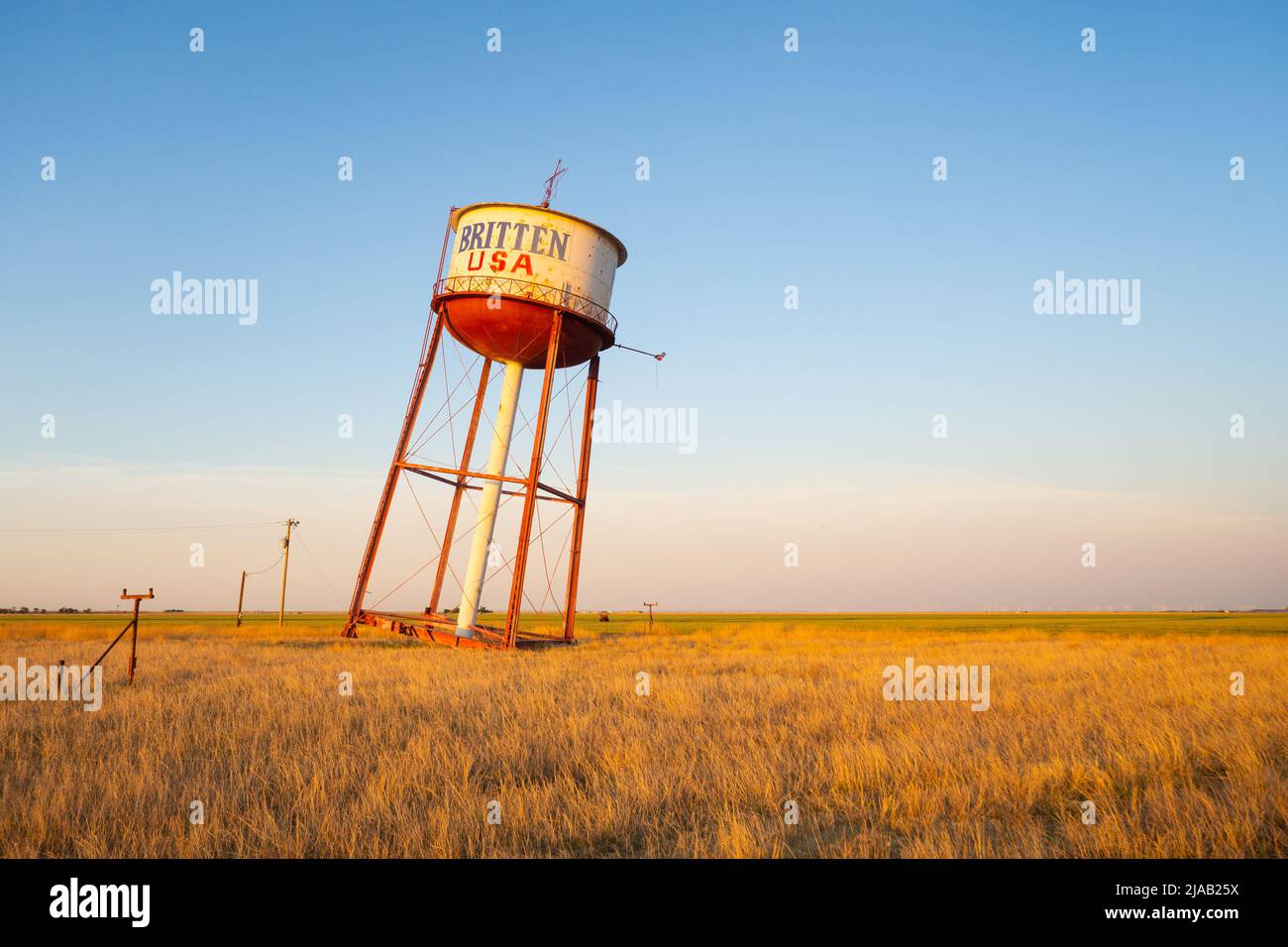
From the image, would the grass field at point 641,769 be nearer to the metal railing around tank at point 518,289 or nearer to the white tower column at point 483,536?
the white tower column at point 483,536

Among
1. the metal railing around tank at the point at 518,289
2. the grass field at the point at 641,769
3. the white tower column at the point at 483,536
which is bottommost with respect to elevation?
the grass field at the point at 641,769

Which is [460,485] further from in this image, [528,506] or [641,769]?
[641,769]

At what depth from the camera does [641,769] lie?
21.3ft

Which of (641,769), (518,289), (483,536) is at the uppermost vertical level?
(518,289)

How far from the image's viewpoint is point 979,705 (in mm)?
10445

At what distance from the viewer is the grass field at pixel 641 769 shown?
15.8ft

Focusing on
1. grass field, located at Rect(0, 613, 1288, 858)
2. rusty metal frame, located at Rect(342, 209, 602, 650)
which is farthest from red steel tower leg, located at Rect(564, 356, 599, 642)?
grass field, located at Rect(0, 613, 1288, 858)

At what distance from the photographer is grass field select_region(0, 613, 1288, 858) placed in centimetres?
482

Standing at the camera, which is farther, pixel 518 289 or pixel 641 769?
pixel 518 289

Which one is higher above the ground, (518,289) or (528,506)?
(518,289)

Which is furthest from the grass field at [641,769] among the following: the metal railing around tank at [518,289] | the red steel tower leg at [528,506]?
the metal railing around tank at [518,289]

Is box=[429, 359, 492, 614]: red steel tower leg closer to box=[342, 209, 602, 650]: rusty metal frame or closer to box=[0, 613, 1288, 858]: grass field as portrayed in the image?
box=[342, 209, 602, 650]: rusty metal frame

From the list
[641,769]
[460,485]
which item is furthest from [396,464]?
[641,769]
